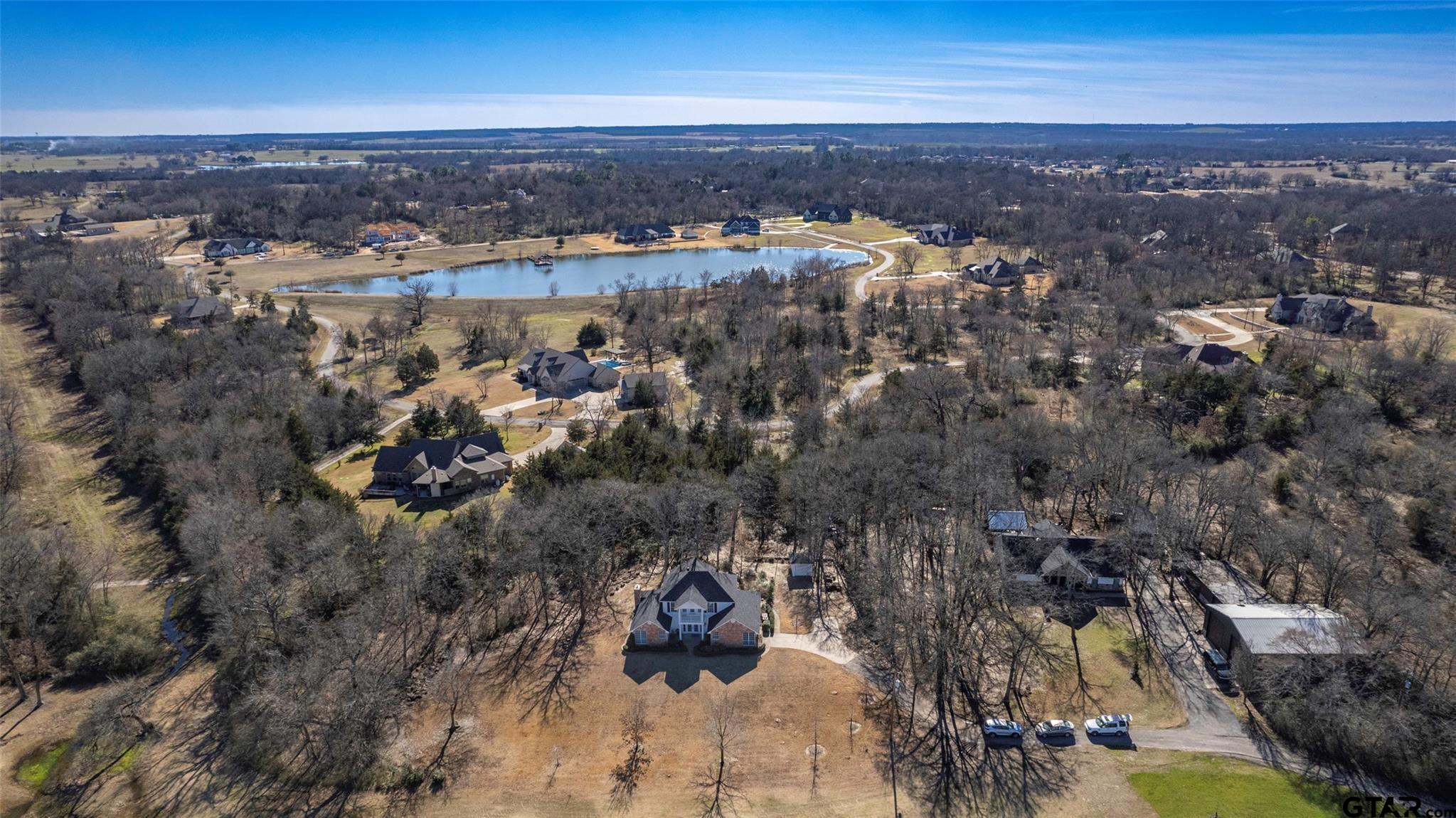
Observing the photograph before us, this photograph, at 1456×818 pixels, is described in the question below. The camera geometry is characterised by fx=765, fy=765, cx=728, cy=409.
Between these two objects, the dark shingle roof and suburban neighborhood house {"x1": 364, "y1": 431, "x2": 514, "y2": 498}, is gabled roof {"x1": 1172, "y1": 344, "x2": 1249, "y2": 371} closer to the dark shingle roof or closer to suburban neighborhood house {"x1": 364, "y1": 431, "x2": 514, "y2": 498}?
suburban neighborhood house {"x1": 364, "y1": 431, "x2": 514, "y2": 498}

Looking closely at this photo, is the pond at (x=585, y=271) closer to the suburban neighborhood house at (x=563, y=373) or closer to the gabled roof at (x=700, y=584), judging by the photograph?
the suburban neighborhood house at (x=563, y=373)

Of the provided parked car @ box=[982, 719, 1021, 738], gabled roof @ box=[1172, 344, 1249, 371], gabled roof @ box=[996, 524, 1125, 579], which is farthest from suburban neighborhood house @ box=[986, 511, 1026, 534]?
gabled roof @ box=[1172, 344, 1249, 371]

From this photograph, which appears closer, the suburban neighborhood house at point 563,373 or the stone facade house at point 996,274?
the suburban neighborhood house at point 563,373

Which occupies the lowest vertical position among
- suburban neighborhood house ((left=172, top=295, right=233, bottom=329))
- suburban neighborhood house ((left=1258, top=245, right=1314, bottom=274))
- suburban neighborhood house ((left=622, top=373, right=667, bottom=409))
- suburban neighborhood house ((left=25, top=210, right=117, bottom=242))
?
suburban neighborhood house ((left=622, top=373, right=667, bottom=409))

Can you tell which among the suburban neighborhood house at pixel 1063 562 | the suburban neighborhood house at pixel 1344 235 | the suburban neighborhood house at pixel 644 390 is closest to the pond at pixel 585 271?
the suburban neighborhood house at pixel 644 390

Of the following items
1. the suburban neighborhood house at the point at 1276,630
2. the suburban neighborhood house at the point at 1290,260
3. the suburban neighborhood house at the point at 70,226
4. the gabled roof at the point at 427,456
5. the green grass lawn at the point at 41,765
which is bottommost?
the green grass lawn at the point at 41,765

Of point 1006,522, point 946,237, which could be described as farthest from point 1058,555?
point 946,237

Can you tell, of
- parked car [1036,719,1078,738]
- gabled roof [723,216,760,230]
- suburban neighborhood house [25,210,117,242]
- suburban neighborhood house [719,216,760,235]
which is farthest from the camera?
gabled roof [723,216,760,230]
